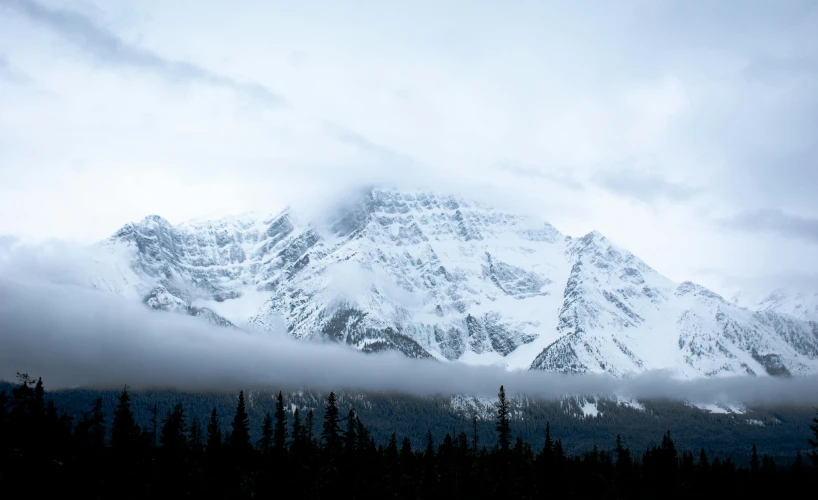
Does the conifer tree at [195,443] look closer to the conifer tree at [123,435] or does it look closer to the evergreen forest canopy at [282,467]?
the evergreen forest canopy at [282,467]

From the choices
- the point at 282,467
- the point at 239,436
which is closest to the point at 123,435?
the point at 282,467

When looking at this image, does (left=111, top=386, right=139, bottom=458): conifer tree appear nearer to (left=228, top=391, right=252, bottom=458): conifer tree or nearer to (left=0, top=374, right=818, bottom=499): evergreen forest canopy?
(left=0, top=374, right=818, bottom=499): evergreen forest canopy

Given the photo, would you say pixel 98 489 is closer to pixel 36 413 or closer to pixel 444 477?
pixel 36 413

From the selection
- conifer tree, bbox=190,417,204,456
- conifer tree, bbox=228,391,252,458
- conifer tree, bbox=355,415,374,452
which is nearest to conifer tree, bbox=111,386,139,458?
conifer tree, bbox=190,417,204,456

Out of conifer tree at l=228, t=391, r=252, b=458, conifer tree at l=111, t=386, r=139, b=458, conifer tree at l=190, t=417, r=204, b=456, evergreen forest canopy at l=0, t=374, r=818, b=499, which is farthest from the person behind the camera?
conifer tree at l=228, t=391, r=252, b=458

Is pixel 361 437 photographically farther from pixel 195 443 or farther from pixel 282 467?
pixel 195 443

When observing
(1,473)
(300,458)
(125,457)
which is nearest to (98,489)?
(125,457)

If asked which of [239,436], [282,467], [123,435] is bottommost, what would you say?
[282,467]

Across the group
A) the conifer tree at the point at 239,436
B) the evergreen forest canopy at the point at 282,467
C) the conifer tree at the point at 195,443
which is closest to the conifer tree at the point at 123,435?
the evergreen forest canopy at the point at 282,467

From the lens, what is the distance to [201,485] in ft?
247

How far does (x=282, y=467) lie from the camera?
247 feet

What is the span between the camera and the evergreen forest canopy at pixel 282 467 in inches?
2687

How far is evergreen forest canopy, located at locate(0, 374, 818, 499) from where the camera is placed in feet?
224

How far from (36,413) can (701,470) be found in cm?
8945
